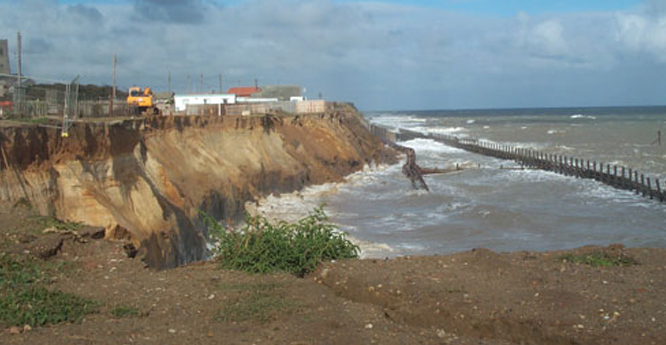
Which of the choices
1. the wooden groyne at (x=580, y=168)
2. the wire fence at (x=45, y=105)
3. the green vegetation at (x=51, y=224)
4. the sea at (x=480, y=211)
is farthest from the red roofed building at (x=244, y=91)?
the green vegetation at (x=51, y=224)

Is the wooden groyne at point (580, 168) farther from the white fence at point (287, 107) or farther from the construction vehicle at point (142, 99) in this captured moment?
the construction vehicle at point (142, 99)

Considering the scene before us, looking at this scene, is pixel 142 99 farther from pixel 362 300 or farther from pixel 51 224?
pixel 362 300

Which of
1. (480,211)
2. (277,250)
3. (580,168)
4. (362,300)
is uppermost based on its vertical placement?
(277,250)

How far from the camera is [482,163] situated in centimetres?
5209

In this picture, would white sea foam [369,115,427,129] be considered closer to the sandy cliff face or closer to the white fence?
the white fence

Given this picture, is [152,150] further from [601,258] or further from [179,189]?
[601,258]

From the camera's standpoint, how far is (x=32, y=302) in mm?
8500

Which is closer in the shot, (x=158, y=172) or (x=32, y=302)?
(x=32, y=302)

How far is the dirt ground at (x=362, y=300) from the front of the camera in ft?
26.0

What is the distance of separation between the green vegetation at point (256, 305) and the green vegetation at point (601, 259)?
16.8ft

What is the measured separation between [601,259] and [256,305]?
239 inches

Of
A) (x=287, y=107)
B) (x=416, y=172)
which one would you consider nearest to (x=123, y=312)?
(x=416, y=172)

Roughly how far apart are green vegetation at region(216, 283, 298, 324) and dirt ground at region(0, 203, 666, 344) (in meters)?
0.01

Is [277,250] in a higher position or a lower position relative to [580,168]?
higher
